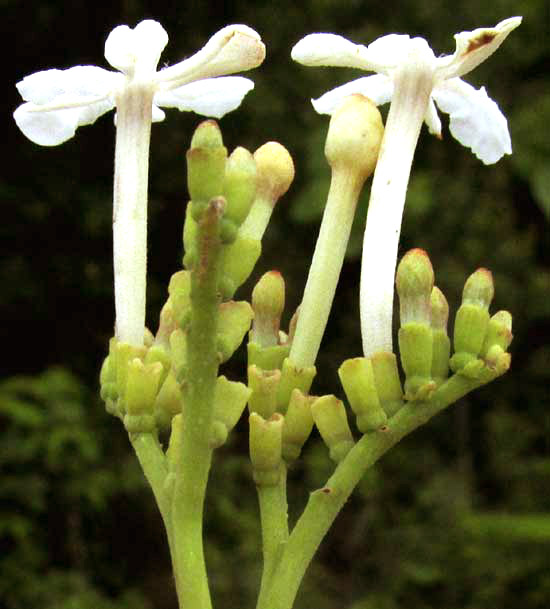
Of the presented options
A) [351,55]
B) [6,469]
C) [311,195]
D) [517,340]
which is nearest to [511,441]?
[517,340]

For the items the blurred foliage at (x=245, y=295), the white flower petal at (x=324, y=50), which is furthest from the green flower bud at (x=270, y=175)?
the blurred foliage at (x=245, y=295)

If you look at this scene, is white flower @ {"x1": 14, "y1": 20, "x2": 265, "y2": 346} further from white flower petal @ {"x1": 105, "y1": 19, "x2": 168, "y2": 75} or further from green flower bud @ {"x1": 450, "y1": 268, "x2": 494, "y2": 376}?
green flower bud @ {"x1": 450, "y1": 268, "x2": 494, "y2": 376}

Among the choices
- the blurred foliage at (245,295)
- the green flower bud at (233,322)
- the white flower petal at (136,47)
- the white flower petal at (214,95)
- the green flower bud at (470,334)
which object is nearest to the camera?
the green flower bud at (233,322)

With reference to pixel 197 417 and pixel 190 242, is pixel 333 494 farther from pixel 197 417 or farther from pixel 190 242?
pixel 190 242

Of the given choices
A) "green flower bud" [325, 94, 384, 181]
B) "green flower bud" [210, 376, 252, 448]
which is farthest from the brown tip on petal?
"green flower bud" [210, 376, 252, 448]

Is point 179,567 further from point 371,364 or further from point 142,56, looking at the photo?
point 142,56

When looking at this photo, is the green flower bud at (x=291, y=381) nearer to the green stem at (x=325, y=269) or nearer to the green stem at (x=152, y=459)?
the green stem at (x=325, y=269)
